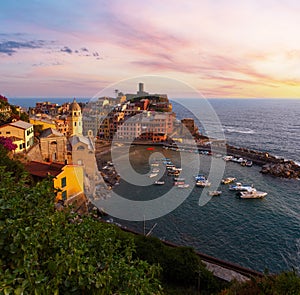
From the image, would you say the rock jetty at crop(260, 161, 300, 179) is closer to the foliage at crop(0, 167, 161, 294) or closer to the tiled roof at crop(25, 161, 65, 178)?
the tiled roof at crop(25, 161, 65, 178)

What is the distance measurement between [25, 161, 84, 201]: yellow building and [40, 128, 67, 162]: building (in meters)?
2.57

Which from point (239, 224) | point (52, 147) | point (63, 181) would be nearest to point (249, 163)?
point (239, 224)

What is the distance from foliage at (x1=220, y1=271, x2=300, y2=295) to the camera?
3330 mm

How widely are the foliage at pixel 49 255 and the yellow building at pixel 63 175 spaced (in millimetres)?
6095

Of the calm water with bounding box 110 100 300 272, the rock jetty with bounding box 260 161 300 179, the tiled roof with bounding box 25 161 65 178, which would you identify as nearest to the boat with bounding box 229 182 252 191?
the calm water with bounding box 110 100 300 272

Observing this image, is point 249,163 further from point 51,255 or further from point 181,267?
point 51,255

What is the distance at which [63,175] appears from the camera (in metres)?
8.66

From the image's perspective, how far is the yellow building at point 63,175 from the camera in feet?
27.5

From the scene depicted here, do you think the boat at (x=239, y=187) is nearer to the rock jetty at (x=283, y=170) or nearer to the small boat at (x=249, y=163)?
the rock jetty at (x=283, y=170)

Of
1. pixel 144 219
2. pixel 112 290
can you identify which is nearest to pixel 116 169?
pixel 144 219

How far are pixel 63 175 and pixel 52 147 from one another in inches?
160

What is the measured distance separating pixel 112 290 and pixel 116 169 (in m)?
15.2

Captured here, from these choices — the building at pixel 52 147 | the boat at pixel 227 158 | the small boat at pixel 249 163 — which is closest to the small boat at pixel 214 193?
the building at pixel 52 147

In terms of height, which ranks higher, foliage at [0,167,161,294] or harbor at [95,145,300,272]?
foliage at [0,167,161,294]
